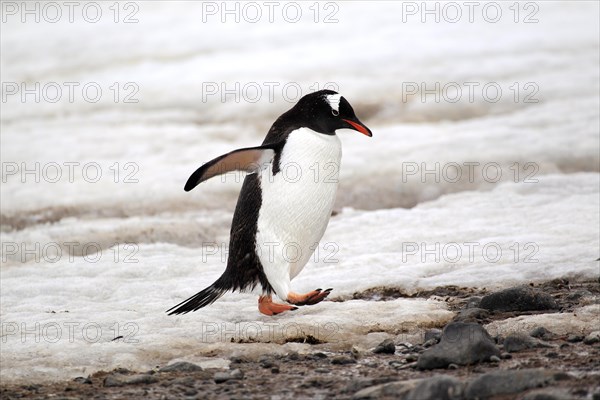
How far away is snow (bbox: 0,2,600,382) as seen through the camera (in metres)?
6.27

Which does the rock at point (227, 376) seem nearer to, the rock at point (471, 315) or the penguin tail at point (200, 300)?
the penguin tail at point (200, 300)

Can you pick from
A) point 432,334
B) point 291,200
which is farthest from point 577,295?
point 291,200

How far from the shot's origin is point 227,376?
486 centimetres

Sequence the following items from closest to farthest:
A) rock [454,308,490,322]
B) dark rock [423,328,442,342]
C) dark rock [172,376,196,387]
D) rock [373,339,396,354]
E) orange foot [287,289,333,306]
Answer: dark rock [172,376,196,387] < rock [373,339,396,354] < dark rock [423,328,442,342] < rock [454,308,490,322] < orange foot [287,289,333,306]

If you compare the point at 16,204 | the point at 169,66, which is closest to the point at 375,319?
the point at 16,204

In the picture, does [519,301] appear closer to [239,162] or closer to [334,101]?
[334,101]

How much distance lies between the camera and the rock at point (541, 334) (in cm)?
544

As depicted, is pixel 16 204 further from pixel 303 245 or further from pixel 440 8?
pixel 440 8

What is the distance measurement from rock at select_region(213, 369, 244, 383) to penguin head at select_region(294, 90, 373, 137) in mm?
2158

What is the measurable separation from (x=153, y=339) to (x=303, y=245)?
1.34 metres

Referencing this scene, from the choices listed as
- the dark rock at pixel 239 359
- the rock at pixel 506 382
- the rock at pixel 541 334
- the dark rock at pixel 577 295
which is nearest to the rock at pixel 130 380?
the dark rock at pixel 239 359

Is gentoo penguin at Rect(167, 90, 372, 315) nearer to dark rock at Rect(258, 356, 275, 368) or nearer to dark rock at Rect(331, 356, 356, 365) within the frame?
dark rock at Rect(258, 356, 275, 368)

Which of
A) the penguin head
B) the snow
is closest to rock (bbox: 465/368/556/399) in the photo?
the snow

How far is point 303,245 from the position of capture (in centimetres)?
657
